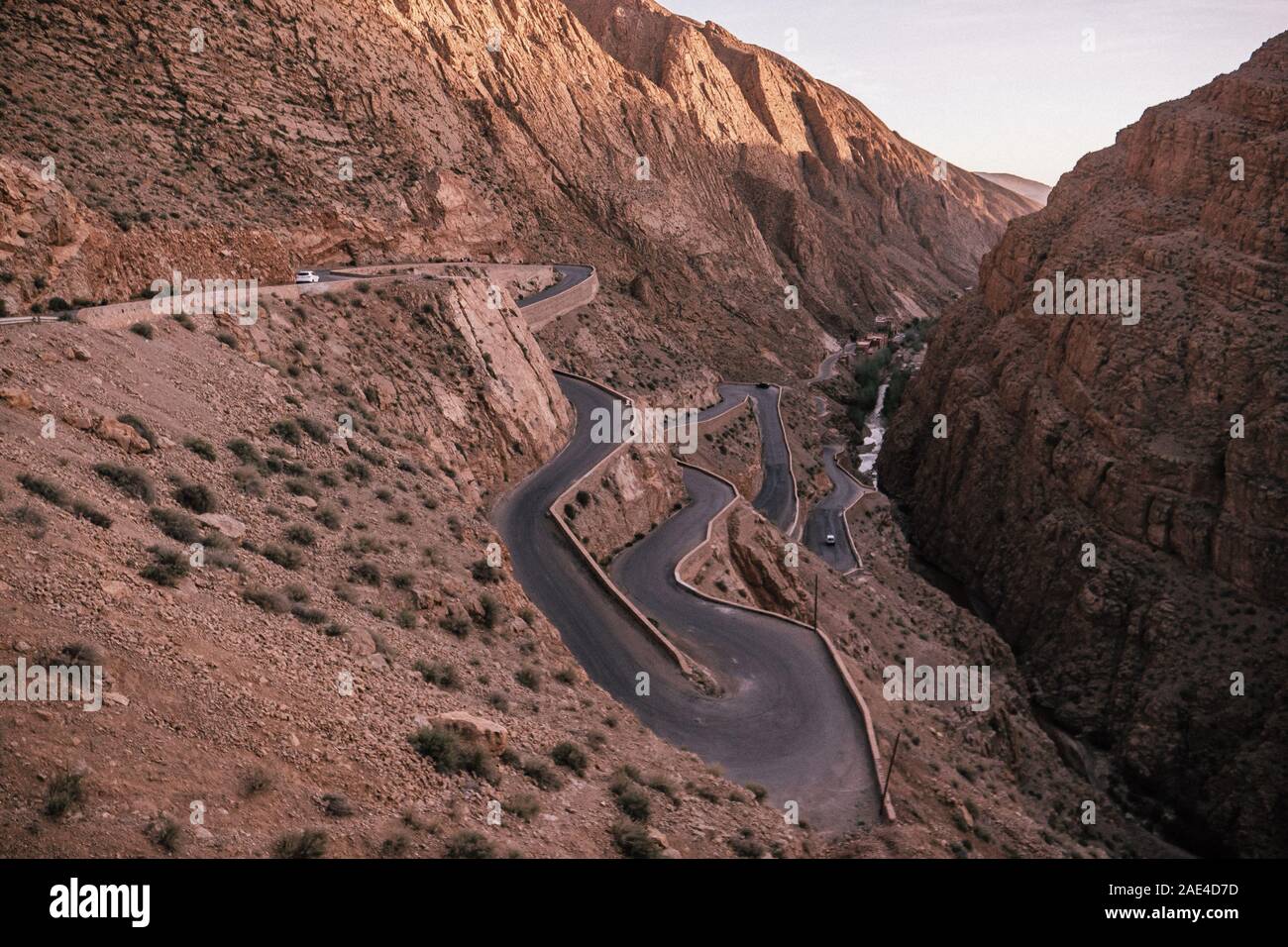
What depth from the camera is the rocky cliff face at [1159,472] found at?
100 ft

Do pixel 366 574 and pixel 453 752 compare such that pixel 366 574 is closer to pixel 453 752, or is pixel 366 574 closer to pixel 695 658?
pixel 453 752

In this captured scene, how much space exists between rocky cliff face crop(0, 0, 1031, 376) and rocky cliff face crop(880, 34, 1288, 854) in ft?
70.2

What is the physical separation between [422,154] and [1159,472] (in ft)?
128

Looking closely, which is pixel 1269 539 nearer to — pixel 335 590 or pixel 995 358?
pixel 995 358

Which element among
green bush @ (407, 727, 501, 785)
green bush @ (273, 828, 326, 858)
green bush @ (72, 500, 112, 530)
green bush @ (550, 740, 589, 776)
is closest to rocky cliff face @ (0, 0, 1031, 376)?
green bush @ (72, 500, 112, 530)

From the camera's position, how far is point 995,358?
162 ft

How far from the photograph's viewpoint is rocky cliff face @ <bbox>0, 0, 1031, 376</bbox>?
24.2 metres

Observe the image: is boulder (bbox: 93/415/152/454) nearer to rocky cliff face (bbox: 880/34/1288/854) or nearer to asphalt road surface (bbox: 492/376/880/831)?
asphalt road surface (bbox: 492/376/880/831)

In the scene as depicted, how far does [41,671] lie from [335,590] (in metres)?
4.68

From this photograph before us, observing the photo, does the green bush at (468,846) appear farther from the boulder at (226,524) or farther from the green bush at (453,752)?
the boulder at (226,524)

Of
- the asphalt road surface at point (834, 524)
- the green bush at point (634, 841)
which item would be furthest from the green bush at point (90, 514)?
the asphalt road surface at point (834, 524)

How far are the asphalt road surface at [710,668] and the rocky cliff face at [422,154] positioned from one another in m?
10.9

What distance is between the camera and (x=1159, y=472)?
36.3m
